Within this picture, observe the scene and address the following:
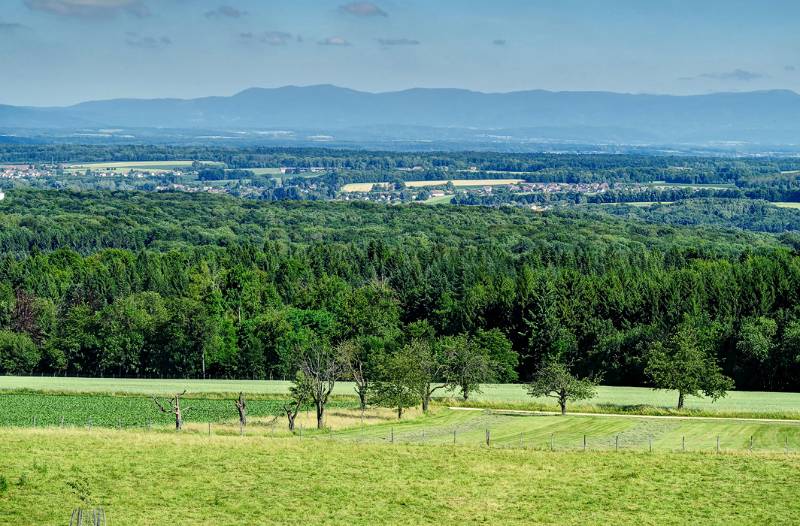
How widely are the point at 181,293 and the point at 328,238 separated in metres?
66.4

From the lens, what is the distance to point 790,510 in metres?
36.4

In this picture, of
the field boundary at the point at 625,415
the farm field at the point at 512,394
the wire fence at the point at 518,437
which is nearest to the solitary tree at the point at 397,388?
the wire fence at the point at 518,437

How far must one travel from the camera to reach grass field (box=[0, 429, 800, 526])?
1395 inches

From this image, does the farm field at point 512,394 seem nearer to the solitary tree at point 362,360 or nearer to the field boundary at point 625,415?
the field boundary at point 625,415

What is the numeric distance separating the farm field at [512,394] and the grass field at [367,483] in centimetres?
2077

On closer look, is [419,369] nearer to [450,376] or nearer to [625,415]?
[450,376]

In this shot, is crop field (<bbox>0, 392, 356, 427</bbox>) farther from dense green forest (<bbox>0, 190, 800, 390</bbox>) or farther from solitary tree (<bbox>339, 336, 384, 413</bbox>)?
dense green forest (<bbox>0, 190, 800, 390</bbox>)

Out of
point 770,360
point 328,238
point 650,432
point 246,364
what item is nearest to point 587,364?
point 770,360

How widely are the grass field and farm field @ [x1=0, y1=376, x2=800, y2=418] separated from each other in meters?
20.8

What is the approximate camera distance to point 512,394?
75.8 metres

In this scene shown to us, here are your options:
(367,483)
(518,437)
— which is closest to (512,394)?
(518,437)

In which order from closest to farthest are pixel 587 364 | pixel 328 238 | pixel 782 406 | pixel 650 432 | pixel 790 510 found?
pixel 790 510, pixel 650 432, pixel 782 406, pixel 587 364, pixel 328 238

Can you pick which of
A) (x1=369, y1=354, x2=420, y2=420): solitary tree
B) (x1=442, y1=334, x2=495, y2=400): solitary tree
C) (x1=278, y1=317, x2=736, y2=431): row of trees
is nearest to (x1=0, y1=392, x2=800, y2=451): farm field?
(x1=369, y1=354, x2=420, y2=420): solitary tree

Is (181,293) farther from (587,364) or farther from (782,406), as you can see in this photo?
(782,406)
